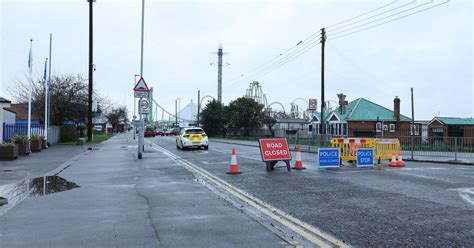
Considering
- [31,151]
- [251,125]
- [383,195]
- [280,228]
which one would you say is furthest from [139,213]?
[251,125]

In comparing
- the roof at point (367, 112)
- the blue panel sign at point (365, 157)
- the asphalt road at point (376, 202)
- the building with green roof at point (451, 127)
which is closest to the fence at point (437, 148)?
the blue panel sign at point (365, 157)

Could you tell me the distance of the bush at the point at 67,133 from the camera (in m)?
37.5

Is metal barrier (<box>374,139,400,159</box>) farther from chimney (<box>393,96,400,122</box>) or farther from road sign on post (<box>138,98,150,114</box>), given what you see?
chimney (<box>393,96,400,122</box>)

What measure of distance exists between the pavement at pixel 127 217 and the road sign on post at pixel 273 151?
3.95 m

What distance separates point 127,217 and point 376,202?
4872 millimetres

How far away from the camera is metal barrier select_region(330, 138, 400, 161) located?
58.9ft

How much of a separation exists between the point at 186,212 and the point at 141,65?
15935mm

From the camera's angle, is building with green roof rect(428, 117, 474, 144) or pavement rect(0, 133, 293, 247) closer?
pavement rect(0, 133, 293, 247)

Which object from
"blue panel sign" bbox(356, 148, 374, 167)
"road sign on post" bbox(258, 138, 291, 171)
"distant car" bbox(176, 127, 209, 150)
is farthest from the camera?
"distant car" bbox(176, 127, 209, 150)

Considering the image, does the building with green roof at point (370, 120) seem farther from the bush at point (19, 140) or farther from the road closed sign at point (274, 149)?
the bush at point (19, 140)

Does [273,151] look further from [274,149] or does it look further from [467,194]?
[467,194]

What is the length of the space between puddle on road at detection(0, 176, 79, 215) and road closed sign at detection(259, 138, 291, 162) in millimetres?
6395

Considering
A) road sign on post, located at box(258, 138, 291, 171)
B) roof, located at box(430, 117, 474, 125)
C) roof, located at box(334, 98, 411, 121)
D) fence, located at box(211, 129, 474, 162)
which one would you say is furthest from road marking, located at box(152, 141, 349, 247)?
roof, located at box(430, 117, 474, 125)

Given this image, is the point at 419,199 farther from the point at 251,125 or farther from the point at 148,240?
the point at 251,125
